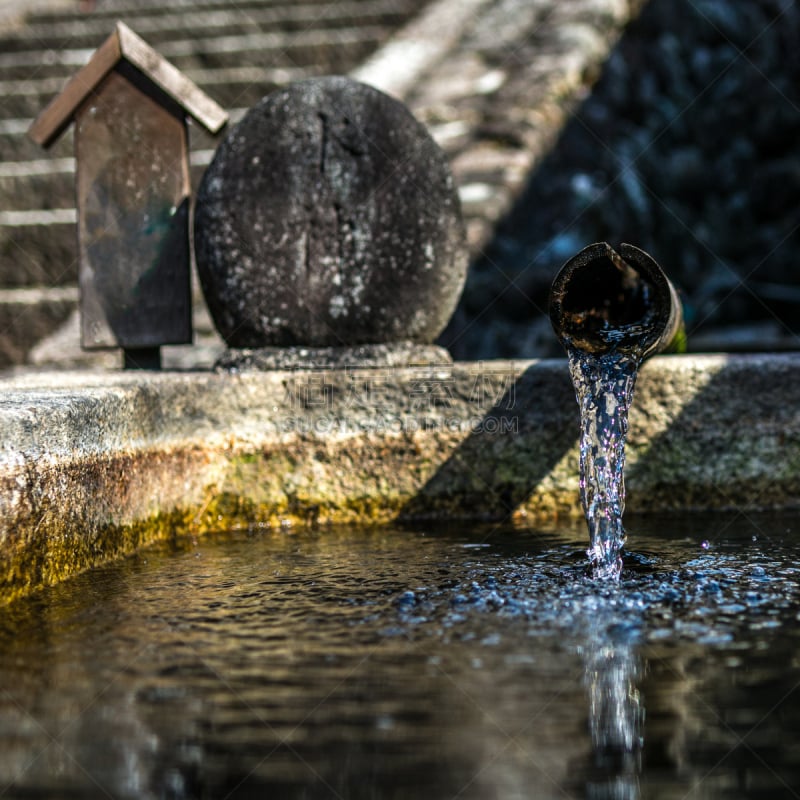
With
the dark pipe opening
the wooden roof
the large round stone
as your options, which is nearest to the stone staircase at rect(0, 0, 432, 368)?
the wooden roof

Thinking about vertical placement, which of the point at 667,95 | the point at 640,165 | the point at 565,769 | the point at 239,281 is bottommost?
the point at 565,769

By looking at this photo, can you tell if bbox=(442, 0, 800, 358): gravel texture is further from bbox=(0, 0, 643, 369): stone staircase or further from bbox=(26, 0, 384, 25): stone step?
bbox=(26, 0, 384, 25): stone step

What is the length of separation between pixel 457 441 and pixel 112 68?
1788 mm

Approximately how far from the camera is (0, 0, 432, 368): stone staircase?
18.6ft

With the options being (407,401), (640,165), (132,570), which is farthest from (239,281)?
(640,165)

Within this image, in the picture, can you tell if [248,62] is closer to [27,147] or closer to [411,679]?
[27,147]

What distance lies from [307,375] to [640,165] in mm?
4011

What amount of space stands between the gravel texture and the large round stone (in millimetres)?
1302

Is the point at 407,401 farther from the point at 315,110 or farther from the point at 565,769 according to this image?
the point at 565,769

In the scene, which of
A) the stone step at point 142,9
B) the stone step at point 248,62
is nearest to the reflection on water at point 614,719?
the stone step at point 248,62

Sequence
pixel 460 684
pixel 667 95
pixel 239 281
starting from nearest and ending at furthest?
pixel 460 684 → pixel 239 281 → pixel 667 95

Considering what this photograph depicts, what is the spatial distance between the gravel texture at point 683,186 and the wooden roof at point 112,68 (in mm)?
1471

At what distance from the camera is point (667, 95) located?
718 centimetres

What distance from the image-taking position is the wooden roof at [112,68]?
12.3 ft
